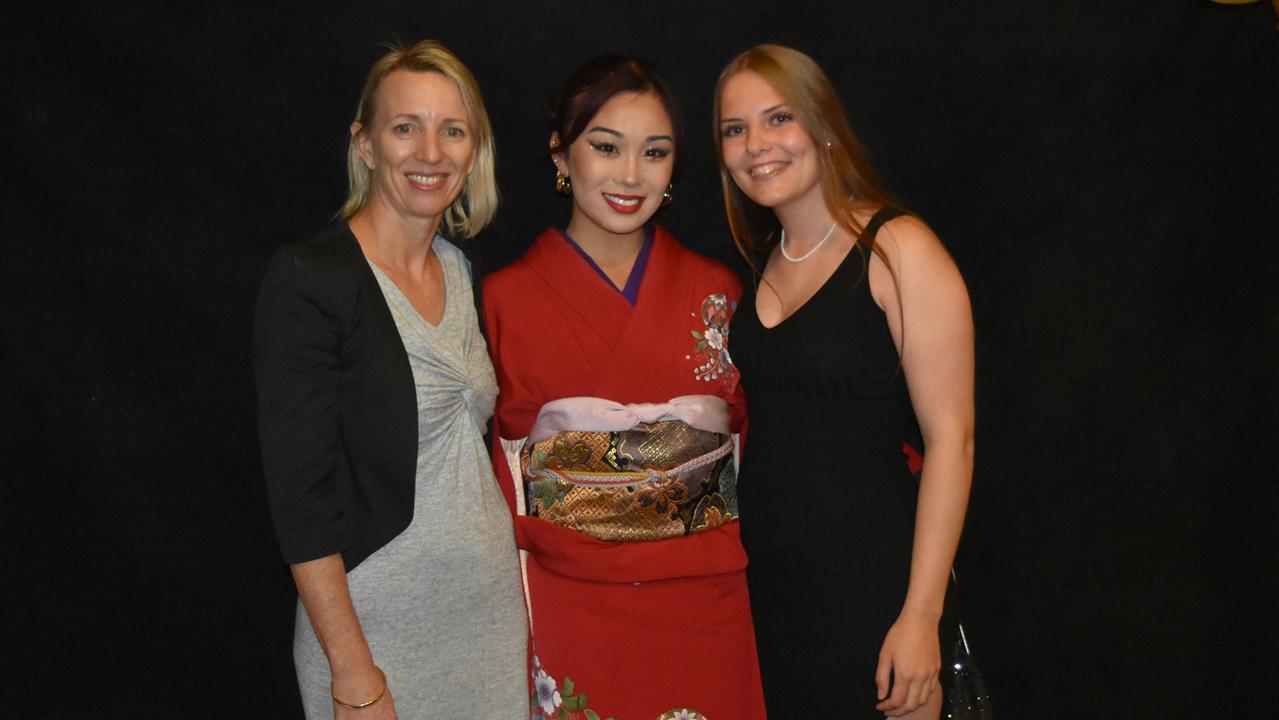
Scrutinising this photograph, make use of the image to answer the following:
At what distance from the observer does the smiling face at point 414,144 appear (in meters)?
1.57

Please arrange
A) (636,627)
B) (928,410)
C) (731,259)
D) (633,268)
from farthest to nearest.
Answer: (731,259) → (633,268) → (636,627) → (928,410)

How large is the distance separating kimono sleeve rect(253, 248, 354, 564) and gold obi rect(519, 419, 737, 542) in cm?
41

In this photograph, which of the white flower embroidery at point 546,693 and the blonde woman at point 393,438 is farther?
the white flower embroidery at point 546,693

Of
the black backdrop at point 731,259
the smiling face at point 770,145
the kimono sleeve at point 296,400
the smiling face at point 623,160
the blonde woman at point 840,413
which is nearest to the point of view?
the kimono sleeve at point 296,400

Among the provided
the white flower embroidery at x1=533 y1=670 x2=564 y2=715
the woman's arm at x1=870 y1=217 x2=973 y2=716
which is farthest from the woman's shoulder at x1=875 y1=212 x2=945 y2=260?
the white flower embroidery at x1=533 y1=670 x2=564 y2=715

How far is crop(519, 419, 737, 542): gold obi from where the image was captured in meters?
1.72

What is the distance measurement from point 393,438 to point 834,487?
662 mm

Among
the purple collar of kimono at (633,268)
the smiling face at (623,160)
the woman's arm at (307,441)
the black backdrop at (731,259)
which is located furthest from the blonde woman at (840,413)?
the woman's arm at (307,441)

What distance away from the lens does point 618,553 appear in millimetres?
1713

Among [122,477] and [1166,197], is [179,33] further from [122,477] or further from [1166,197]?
[1166,197]

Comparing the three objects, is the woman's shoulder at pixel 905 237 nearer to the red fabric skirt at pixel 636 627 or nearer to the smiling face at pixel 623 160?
the smiling face at pixel 623 160

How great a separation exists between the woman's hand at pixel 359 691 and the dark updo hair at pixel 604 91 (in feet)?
2.97

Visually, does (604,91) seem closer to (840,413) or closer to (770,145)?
(770,145)

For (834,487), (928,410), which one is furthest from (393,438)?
(928,410)
